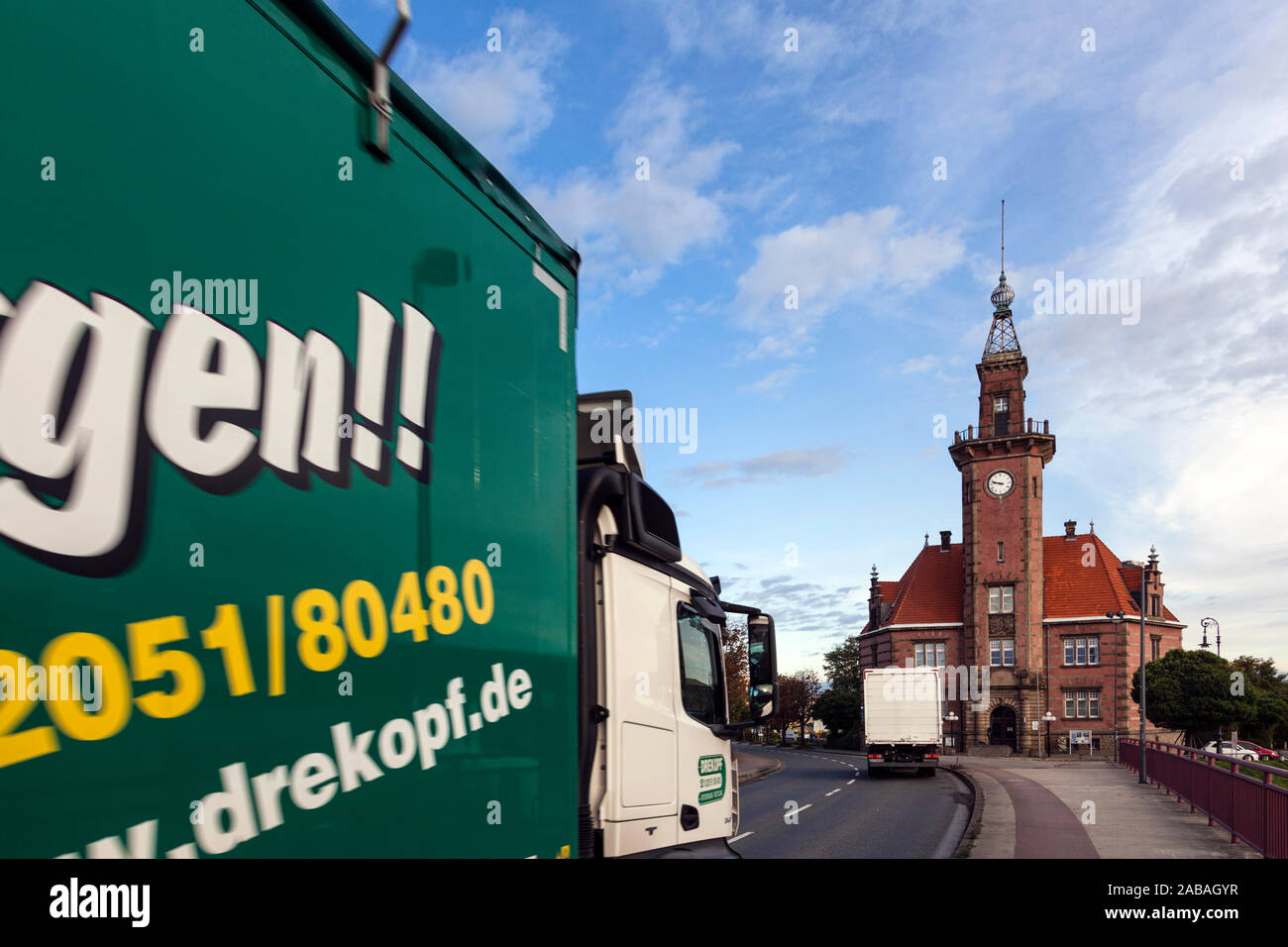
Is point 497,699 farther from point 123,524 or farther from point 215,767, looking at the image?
point 123,524

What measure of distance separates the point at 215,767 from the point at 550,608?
1.92 metres

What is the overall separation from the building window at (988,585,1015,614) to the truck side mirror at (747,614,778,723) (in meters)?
55.1

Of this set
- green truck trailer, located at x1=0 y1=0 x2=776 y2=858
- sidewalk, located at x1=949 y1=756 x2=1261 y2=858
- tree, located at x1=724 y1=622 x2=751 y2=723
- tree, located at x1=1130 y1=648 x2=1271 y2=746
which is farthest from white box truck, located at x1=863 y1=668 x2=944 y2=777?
green truck trailer, located at x1=0 y1=0 x2=776 y2=858

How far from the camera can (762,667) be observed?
22.9 feet


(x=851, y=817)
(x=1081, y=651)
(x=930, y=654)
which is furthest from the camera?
(x=930, y=654)

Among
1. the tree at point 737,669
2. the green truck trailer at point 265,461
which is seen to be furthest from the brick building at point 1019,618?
the green truck trailer at point 265,461

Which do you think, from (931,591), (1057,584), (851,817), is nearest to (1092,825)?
(851,817)

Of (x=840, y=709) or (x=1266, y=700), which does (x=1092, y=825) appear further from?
(x=840, y=709)

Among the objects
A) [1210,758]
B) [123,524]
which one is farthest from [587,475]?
[1210,758]

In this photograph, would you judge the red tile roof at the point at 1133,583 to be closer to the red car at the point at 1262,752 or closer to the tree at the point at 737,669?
the red car at the point at 1262,752

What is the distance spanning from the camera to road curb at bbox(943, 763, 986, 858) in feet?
44.3

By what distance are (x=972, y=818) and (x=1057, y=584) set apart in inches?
1908

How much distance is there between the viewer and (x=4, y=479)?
5.67ft

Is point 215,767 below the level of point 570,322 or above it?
below
